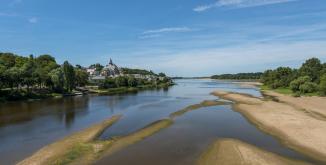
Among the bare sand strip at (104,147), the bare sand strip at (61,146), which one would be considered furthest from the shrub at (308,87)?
the bare sand strip at (61,146)

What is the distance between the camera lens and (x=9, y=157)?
21078mm

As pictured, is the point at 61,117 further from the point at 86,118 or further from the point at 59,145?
the point at 59,145

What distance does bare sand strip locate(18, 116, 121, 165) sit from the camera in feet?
64.7

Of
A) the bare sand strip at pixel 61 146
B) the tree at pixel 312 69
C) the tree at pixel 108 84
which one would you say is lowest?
the bare sand strip at pixel 61 146

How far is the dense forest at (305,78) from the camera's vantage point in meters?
71.8

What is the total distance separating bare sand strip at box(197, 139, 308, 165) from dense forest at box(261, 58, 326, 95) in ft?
175

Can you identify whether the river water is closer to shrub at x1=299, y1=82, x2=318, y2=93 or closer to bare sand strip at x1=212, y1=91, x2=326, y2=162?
bare sand strip at x1=212, y1=91, x2=326, y2=162

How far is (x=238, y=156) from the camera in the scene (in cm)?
1994

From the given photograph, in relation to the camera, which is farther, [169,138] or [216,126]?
[216,126]

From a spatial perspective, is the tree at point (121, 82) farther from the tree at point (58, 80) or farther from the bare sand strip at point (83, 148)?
the bare sand strip at point (83, 148)

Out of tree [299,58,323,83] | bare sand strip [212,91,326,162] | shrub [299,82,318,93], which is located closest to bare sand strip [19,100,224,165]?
bare sand strip [212,91,326,162]

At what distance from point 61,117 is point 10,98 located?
33288 millimetres

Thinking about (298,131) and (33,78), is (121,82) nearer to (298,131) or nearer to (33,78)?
(33,78)

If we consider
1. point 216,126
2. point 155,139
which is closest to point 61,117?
point 155,139
